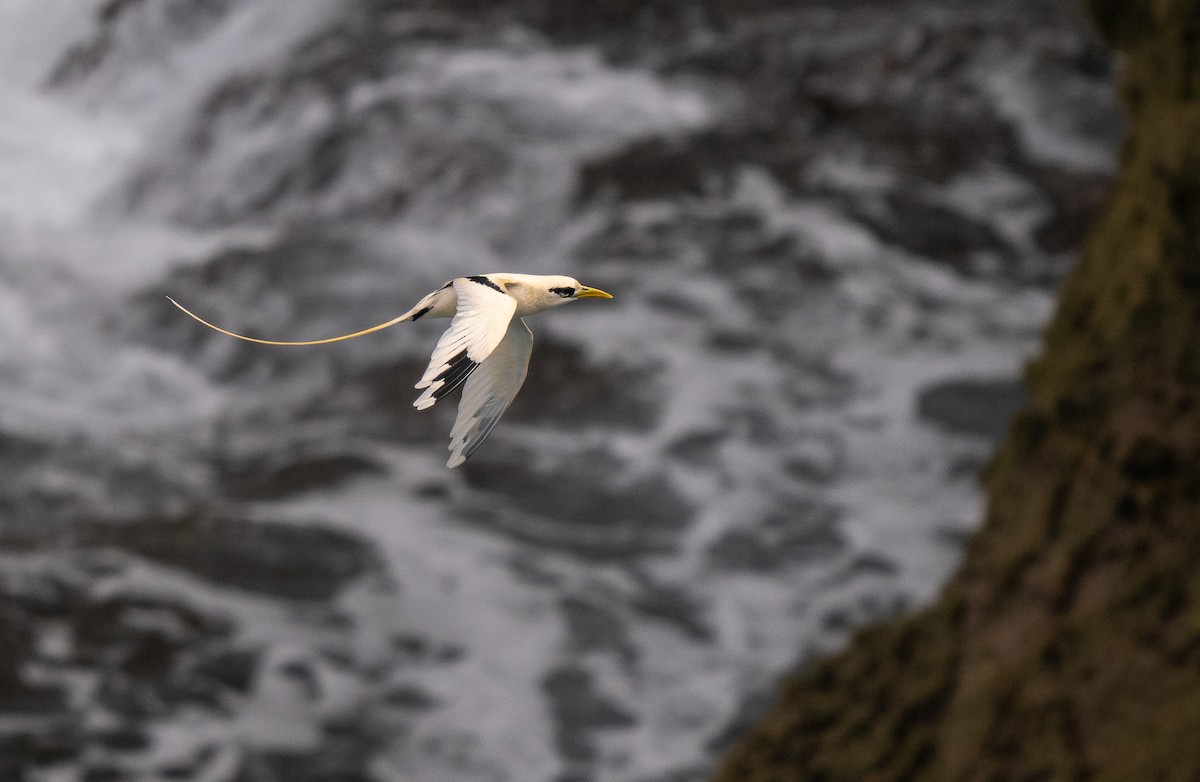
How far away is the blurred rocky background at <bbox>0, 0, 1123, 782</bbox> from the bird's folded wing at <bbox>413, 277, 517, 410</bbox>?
11.0 feet

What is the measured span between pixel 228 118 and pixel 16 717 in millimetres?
10747

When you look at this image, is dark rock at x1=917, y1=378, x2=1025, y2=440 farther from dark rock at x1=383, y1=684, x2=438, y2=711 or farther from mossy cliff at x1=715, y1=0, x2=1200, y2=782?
mossy cliff at x1=715, y1=0, x2=1200, y2=782

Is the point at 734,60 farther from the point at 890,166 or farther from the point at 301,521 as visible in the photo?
the point at 301,521

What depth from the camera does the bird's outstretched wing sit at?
1742mm

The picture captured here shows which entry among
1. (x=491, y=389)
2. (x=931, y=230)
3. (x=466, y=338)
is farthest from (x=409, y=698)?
(x=466, y=338)

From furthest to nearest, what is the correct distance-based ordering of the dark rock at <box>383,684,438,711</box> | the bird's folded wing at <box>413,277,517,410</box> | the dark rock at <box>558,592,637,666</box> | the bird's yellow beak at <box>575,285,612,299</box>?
the dark rock at <box>558,592,637,666</box>, the dark rock at <box>383,684,438,711</box>, the bird's yellow beak at <box>575,285,612,299</box>, the bird's folded wing at <box>413,277,517,410</box>

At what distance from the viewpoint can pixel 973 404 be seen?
1216 centimetres

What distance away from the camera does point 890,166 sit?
1444cm

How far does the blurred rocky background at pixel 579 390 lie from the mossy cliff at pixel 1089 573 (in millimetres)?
24

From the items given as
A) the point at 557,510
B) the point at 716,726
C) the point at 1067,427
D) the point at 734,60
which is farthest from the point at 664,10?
the point at 1067,427

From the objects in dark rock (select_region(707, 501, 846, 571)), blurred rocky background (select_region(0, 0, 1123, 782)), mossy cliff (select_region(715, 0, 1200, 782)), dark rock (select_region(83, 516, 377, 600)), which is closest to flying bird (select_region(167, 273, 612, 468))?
mossy cliff (select_region(715, 0, 1200, 782))

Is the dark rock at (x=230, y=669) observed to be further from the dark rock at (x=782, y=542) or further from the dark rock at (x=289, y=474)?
the dark rock at (x=782, y=542)

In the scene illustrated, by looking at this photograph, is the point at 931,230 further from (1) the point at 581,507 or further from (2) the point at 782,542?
(1) the point at 581,507

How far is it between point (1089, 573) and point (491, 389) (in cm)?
341
